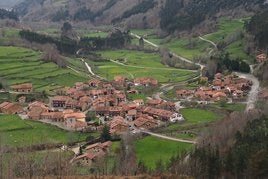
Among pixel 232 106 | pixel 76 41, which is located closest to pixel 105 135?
pixel 232 106

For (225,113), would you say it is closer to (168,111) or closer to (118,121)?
(168,111)

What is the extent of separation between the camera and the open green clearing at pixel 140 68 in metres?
90.6

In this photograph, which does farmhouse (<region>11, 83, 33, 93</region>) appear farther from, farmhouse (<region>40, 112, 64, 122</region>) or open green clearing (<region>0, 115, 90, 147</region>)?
open green clearing (<region>0, 115, 90, 147</region>)

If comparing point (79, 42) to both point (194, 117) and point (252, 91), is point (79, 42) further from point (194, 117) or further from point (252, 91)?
point (194, 117)

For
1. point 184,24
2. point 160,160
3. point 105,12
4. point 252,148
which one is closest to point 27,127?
point 160,160

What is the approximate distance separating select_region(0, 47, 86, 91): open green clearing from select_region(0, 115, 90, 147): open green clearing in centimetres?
1789

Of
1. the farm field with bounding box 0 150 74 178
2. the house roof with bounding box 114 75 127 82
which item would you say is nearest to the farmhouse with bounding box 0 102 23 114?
the farm field with bounding box 0 150 74 178

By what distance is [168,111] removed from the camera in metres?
64.5

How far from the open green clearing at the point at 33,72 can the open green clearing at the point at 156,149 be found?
27.7 metres

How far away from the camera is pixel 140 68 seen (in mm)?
99062

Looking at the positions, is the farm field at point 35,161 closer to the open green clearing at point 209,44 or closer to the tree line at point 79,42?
the open green clearing at point 209,44

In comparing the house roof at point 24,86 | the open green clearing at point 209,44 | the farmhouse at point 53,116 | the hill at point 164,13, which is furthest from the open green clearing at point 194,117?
the hill at point 164,13

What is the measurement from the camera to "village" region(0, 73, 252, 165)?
5909 centimetres

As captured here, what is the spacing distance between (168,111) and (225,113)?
659 centimetres
